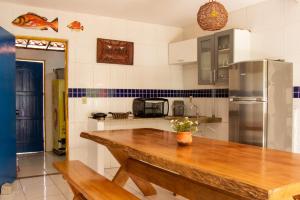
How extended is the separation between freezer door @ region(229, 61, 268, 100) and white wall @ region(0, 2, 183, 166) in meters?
1.82

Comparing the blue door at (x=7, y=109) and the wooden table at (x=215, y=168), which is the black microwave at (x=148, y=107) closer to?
the wooden table at (x=215, y=168)

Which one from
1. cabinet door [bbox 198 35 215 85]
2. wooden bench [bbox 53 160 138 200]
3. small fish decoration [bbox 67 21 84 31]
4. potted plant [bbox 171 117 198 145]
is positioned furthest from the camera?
small fish decoration [bbox 67 21 84 31]

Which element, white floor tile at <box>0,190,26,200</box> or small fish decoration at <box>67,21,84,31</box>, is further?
small fish decoration at <box>67,21,84,31</box>

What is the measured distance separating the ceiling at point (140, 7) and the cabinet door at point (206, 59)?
1.63 ft

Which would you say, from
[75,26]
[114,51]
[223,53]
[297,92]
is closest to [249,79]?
[297,92]

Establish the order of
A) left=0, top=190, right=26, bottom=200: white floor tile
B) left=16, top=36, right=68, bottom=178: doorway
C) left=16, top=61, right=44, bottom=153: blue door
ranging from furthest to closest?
left=16, top=61, right=44, bottom=153: blue door
left=16, top=36, right=68, bottom=178: doorway
left=0, top=190, right=26, bottom=200: white floor tile

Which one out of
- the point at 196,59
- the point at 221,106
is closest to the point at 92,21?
the point at 196,59

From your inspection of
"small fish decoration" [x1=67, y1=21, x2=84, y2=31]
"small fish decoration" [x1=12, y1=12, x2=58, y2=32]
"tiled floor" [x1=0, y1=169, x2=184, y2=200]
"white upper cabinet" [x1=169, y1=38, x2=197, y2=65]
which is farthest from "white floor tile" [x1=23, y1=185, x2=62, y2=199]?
"white upper cabinet" [x1=169, y1=38, x2=197, y2=65]

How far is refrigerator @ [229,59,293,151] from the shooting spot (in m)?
3.37

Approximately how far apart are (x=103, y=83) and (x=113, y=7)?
1233 mm

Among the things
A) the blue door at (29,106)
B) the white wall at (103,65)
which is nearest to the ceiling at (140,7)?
the white wall at (103,65)

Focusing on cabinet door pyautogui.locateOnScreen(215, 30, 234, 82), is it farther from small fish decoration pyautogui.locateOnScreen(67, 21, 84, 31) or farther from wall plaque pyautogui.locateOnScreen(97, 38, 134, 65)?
small fish decoration pyautogui.locateOnScreen(67, 21, 84, 31)

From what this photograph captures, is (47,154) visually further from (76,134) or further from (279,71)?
(279,71)

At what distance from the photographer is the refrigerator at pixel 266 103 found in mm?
3373
